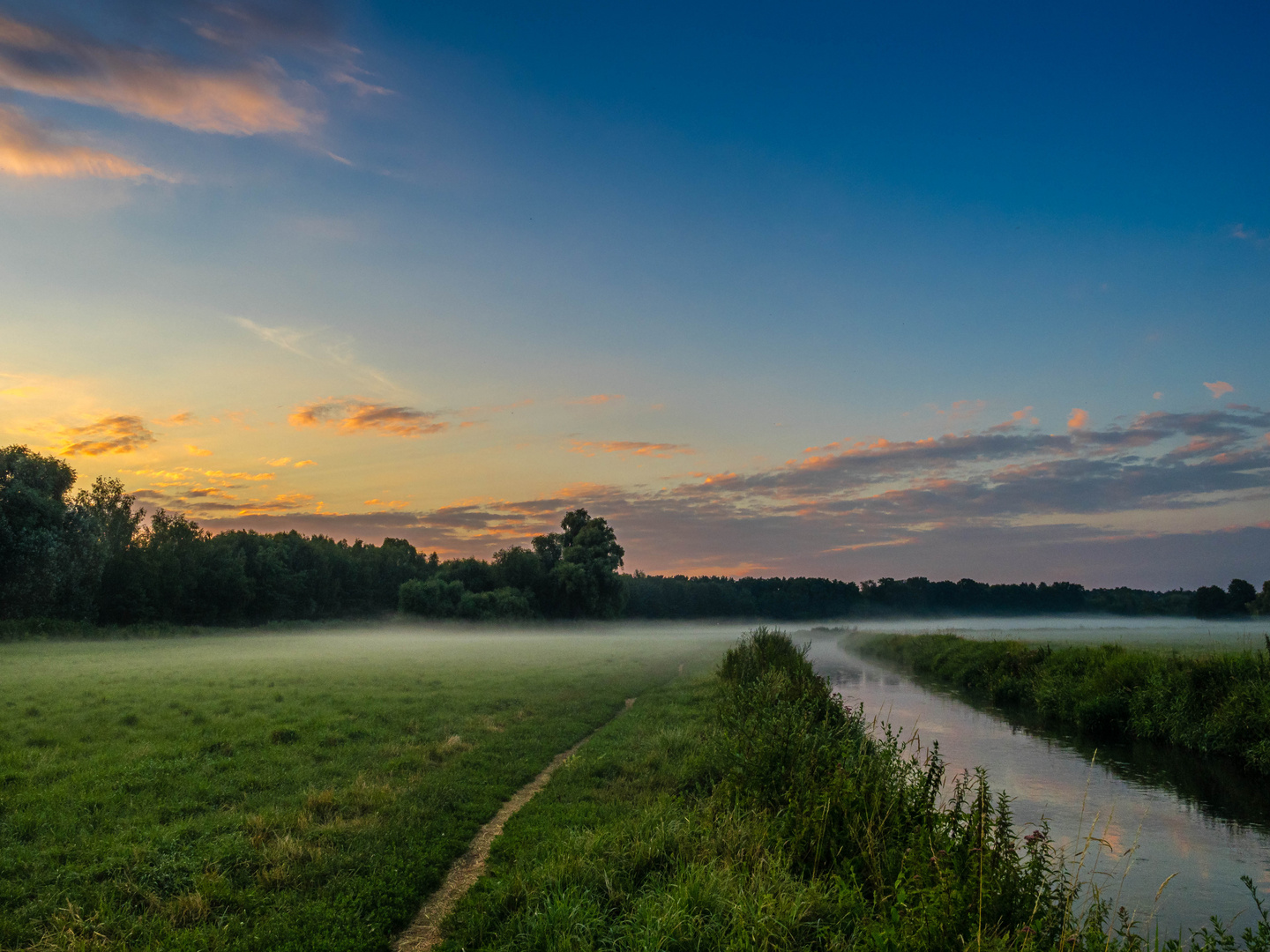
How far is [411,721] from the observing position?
1877 cm

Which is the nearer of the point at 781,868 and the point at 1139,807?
the point at 781,868

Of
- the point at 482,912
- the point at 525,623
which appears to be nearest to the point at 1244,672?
the point at 482,912

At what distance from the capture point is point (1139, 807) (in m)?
15.1

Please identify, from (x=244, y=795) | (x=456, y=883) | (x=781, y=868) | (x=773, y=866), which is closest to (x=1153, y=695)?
(x=781, y=868)

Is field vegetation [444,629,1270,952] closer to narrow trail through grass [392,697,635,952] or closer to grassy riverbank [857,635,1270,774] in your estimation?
narrow trail through grass [392,697,635,952]

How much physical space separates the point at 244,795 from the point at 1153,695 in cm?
2620

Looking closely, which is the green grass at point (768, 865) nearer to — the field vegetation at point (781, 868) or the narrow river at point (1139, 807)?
the field vegetation at point (781, 868)

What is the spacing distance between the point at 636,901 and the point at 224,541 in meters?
90.3

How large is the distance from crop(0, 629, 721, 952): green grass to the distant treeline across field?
2634 cm

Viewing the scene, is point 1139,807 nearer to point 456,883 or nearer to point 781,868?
point 781,868

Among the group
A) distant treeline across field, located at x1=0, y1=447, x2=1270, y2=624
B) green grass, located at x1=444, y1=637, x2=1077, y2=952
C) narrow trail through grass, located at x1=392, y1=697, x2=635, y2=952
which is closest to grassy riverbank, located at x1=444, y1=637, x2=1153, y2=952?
green grass, located at x1=444, y1=637, x2=1077, y2=952

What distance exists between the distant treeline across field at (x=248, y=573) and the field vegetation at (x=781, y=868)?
51417 millimetres

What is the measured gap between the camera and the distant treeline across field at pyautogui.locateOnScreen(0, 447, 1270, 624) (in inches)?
1859

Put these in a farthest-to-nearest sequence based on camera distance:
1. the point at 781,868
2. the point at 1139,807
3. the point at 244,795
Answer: the point at 1139,807 → the point at 244,795 → the point at 781,868
